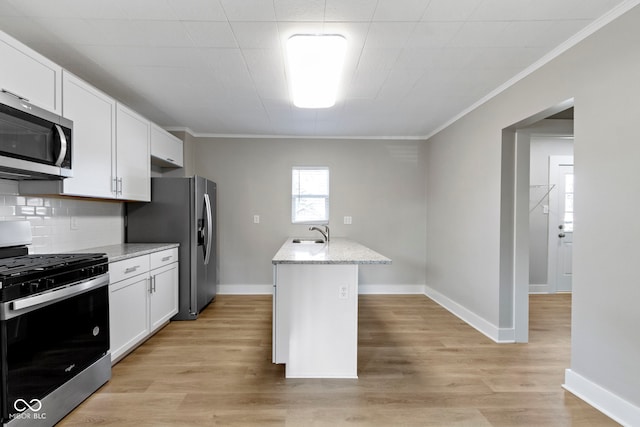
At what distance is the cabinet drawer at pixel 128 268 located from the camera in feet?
8.04

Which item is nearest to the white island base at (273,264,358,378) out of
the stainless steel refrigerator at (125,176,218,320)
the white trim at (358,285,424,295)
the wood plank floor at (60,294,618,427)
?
the wood plank floor at (60,294,618,427)

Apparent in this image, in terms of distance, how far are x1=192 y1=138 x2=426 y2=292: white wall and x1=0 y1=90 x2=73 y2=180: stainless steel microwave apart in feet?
8.51

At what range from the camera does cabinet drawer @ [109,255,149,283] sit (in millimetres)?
2451

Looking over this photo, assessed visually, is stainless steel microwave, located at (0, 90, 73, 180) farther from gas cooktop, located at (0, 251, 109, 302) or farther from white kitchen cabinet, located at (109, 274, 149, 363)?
white kitchen cabinet, located at (109, 274, 149, 363)

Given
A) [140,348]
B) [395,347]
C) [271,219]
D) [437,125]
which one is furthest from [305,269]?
[437,125]

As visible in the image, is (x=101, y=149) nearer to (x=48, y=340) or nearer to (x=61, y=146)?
(x=61, y=146)

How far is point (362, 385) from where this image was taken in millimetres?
2279

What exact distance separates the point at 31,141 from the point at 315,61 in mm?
1784

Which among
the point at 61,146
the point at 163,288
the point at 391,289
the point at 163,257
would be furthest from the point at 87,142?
the point at 391,289

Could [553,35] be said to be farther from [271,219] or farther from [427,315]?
[271,219]

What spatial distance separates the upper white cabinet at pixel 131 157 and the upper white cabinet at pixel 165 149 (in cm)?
15

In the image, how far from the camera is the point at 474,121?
3.51 m

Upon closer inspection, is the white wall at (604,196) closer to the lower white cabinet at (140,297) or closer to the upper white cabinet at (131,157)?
the lower white cabinet at (140,297)

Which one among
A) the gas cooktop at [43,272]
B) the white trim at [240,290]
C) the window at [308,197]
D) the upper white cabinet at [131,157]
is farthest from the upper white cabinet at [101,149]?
the window at [308,197]
